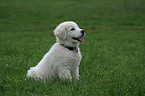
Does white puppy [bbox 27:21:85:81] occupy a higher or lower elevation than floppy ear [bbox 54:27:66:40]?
lower

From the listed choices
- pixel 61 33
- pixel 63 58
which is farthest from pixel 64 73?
pixel 61 33

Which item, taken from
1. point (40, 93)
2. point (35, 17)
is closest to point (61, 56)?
point (40, 93)

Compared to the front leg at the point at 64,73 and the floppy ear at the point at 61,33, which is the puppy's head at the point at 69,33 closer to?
the floppy ear at the point at 61,33

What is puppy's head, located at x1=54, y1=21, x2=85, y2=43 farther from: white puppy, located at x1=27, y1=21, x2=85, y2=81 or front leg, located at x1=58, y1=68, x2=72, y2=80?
front leg, located at x1=58, y1=68, x2=72, y2=80

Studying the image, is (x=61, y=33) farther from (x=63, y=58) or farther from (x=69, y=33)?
(x=63, y=58)

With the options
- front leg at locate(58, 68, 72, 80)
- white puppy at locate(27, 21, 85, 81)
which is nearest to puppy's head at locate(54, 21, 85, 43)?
white puppy at locate(27, 21, 85, 81)

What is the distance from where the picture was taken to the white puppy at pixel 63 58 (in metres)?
3.64

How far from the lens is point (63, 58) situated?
3.66 m

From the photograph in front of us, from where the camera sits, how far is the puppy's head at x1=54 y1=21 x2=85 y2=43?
12.6 feet

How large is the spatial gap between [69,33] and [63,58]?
613 mm

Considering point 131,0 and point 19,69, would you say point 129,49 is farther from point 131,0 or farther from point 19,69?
point 131,0

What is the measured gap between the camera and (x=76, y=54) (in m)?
3.84

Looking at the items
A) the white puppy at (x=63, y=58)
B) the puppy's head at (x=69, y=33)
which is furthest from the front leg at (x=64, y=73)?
the puppy's head at (x=69, y=33)

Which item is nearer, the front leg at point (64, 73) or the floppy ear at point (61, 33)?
the front leg at point (64, 73)
